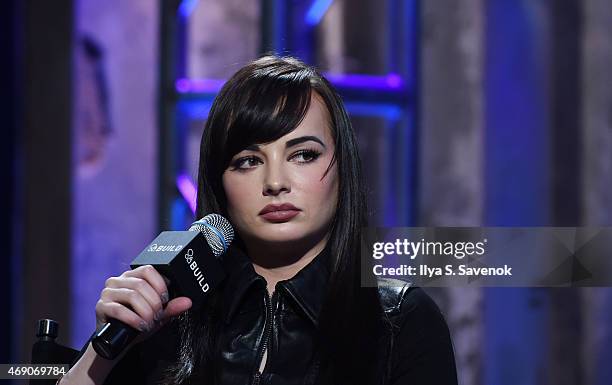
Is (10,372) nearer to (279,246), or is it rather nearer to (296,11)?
(279,246)

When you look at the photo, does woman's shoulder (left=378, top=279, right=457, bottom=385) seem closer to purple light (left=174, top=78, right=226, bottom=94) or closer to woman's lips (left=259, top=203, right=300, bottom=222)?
woman's lips (left=259, top=203, right=300, bottom=222)

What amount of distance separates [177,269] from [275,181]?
0.79 ft

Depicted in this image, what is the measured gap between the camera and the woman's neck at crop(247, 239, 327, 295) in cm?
132

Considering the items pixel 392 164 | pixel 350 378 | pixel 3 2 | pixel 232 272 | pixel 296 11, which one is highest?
pixel 3 2

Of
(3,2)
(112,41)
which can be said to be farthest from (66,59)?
(112,41)

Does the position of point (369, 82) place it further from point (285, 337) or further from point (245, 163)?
point (285, 337)

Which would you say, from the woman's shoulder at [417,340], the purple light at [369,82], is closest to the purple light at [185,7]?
the purple light at [369,82]

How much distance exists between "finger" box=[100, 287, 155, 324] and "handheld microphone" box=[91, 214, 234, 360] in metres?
0.02

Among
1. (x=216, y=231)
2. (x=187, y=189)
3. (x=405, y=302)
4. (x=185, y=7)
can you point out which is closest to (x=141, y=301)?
(x=216, y=231)

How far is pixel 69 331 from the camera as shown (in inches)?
113

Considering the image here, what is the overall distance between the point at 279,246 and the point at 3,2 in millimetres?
1732

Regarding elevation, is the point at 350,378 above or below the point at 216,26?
below

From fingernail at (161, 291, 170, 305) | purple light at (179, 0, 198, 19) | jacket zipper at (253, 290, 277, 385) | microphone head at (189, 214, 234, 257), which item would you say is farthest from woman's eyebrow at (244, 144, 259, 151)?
purple light at (179, 0, 198, 19)

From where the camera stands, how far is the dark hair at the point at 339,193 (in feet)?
4.11
